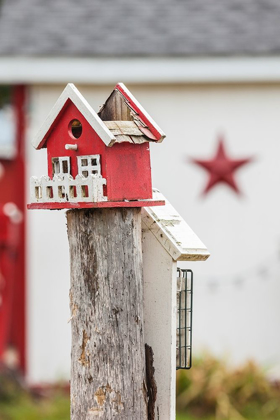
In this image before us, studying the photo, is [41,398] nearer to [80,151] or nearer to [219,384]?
[219,384]

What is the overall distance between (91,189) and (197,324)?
4818 mm

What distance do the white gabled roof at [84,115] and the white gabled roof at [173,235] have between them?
1.10 ft

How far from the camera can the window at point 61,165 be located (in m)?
2.92

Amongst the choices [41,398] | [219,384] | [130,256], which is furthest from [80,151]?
[41,398]

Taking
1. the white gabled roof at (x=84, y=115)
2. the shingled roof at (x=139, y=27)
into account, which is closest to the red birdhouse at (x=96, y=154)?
the white gabled roof at (x=84, y=115)

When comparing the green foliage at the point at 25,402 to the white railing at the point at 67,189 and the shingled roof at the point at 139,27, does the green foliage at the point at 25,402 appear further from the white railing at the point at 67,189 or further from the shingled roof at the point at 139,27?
the white railing at the point at 67,189

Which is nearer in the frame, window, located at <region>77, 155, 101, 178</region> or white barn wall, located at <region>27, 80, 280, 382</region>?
window, located at <region>77, 155, 101, 178</region>

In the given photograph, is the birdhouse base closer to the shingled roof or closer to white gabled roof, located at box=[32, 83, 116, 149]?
white gabled roof, located at box=[32, 83, 116, 149]

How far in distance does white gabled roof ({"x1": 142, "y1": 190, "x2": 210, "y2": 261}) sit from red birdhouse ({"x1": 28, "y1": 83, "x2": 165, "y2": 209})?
0.32ft

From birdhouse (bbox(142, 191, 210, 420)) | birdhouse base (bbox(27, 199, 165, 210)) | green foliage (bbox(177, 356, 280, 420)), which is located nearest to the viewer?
birdhouse base (bbox(27, 199, 165, 210))

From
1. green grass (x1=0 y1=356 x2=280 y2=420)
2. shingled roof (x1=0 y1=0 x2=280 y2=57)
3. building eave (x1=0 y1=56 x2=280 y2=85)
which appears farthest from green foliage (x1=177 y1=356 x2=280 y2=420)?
shingled roof (x1=0 y1=0 x2=280 y2=57)

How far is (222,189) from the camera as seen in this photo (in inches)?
289

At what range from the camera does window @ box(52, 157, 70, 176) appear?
115 inches

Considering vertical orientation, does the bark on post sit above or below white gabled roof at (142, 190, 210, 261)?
below
